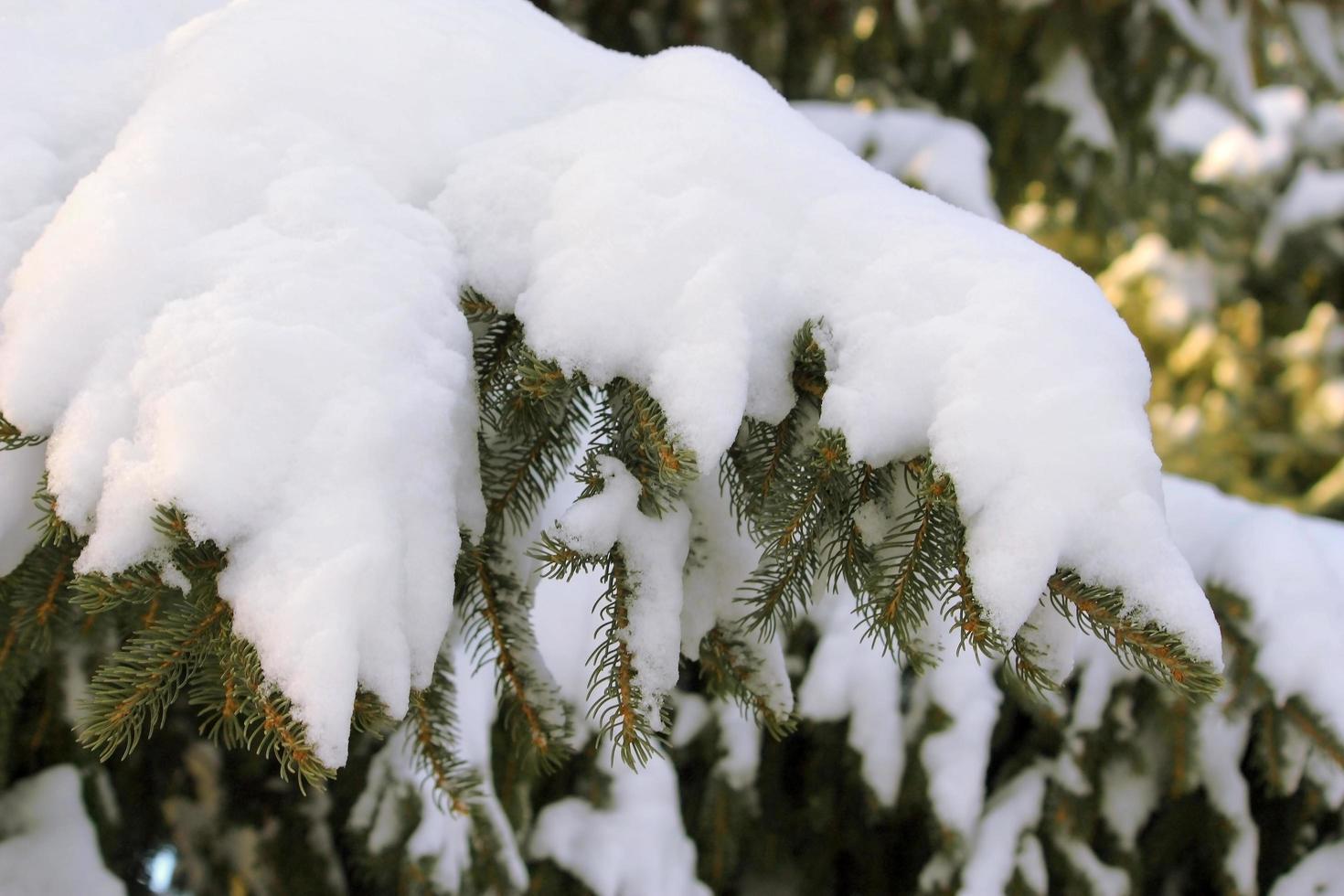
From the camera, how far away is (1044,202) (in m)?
3.70

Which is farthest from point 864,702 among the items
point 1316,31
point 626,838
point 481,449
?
point 1316,31

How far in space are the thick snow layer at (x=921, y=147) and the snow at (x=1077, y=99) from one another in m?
0.51

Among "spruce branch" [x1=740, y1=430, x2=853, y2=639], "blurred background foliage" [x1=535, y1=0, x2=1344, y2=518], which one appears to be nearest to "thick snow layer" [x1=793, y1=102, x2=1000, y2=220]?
"blurred background foliage" [x1=535, y1=0, x2=1344, y2=518]

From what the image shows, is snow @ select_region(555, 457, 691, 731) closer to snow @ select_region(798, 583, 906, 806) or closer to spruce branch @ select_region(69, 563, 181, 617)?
spruce branch @ select_region(69, 563, 181, 617)

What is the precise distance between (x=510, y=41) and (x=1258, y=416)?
5873mm

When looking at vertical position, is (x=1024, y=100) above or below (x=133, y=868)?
above

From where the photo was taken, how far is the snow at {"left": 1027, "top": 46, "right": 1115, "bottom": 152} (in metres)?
3.08

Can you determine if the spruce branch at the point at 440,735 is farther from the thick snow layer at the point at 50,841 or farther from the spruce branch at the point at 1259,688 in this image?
the spruce branch at the point at 1259,688

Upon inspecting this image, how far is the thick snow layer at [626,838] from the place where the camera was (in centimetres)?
153

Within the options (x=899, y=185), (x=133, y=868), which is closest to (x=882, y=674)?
(x=899, y=185)

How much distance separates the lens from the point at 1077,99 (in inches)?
122

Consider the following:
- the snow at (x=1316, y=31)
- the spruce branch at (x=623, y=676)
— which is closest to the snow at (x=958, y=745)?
the spruce branch at (x=623, y=676)

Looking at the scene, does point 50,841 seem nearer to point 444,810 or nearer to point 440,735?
point 444,810

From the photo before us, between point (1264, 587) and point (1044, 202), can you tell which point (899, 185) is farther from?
point (1044, 202)
